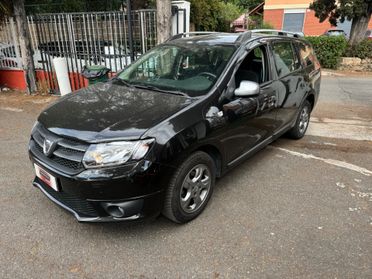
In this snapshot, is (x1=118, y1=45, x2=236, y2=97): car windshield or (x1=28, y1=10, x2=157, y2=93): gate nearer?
(x1=118, y1=45, x2=236, y2=97): car windshield

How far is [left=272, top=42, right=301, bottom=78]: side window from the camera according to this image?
159 inches

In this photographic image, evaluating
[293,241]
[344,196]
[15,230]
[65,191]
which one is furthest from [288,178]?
[15,230]

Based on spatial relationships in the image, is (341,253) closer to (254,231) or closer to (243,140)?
(254,231)

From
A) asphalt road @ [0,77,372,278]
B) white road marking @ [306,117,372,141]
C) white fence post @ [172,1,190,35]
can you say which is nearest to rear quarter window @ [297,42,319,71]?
white road marking @ [306,117,372,141]

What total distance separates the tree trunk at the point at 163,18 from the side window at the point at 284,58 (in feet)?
8.82

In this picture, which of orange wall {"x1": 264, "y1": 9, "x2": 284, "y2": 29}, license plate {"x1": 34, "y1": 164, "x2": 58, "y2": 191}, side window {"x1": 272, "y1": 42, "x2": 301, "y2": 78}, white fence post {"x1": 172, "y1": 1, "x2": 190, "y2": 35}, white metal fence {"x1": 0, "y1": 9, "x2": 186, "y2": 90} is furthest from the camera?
orange wall {"x1": 264, "y1": 9, "x2": 284, "y2": 29}

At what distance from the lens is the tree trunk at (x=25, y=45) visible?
25.1ft

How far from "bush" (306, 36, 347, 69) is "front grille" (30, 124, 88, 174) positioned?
1321 centimetres

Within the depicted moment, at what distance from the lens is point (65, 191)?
255 cm

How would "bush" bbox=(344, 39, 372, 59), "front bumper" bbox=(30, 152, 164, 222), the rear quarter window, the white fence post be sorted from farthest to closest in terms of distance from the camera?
"bush" bbox=(344, 39, 372, 59), the white fence post, the rear quarter window, "front bumper" bbox=(30, 152, 164, 222)

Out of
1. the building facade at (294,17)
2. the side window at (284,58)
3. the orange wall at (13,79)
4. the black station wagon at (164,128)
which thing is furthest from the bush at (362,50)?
the building facade at (294,17)

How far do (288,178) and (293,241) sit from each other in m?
1.25

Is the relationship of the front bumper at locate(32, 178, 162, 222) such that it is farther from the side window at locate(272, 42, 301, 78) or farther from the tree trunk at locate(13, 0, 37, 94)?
the tree trunk at locate(13, 0, 37, 94)

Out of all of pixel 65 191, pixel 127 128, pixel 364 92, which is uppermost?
pixel 127 128
